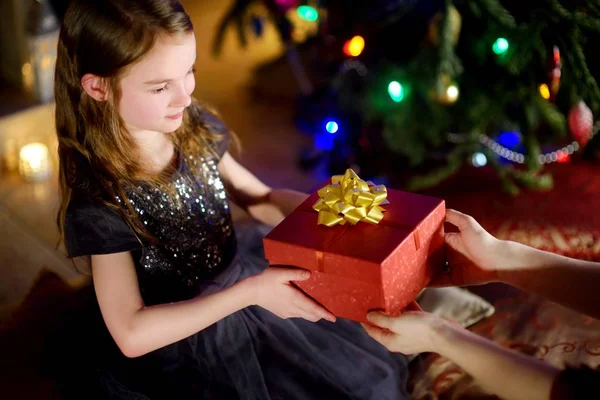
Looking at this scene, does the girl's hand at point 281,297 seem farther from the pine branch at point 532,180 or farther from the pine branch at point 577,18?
the pine branch at point 532,180

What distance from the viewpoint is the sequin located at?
4.33 ft

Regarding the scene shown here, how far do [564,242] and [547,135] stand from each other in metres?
0.66

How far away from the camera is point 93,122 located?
1273mm

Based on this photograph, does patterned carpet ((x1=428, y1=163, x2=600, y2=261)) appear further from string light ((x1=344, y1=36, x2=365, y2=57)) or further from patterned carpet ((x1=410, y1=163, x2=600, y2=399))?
string light ((x1=344, y1=36, x2=365, y2=57))

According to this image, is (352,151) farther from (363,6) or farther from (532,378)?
(532,378)

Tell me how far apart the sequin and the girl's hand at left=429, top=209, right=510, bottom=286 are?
1.38ft

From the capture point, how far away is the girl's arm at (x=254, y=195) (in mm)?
1533

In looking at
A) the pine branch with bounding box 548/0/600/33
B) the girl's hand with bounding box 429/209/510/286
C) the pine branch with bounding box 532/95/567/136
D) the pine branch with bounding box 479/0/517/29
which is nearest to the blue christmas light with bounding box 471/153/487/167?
the pine branch with bounding box 532/95/567/136

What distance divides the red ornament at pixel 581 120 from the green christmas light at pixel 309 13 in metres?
0.77

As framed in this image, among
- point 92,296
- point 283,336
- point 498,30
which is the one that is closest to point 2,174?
point 92,296

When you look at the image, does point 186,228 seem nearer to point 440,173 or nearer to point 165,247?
A: point 165,247

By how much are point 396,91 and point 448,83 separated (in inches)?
7.4

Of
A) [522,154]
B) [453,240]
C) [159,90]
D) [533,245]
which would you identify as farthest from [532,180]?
[159,90]

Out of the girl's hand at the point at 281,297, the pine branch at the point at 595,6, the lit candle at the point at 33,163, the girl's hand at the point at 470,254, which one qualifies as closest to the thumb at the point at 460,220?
the girl's hand at the point at 470,254
